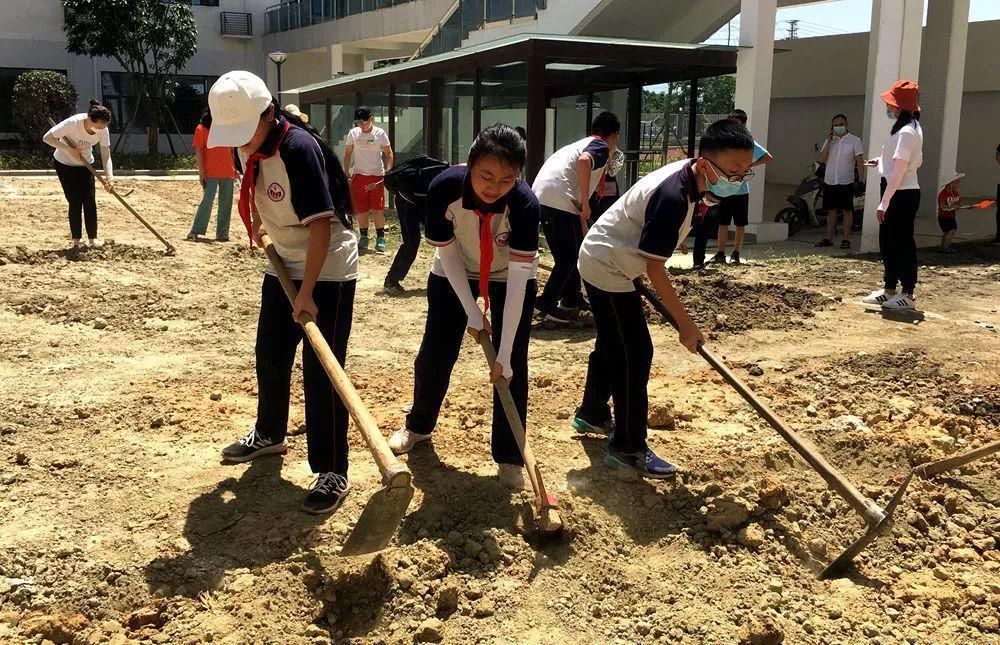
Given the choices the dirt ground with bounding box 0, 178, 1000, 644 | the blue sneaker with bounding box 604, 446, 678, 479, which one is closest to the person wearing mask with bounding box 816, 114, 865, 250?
the dirt ground with bounding box 0, 178, 1000, 644

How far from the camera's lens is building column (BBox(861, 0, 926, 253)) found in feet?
31.2

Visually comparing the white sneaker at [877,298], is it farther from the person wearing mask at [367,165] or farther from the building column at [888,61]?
the person wearing mask at [367,165]

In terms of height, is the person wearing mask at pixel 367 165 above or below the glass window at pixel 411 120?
below

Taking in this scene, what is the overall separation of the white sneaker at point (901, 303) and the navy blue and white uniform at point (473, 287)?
14.2 feet

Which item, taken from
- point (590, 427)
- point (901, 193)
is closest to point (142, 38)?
point (901, 193)

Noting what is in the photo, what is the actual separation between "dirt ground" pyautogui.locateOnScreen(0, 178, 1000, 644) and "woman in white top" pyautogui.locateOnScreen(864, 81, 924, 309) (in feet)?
2.88

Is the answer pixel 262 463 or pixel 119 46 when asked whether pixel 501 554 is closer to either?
pixel 262 463

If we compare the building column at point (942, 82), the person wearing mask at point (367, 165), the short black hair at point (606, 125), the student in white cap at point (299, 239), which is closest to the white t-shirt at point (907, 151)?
the short black hair at point (606, 125)

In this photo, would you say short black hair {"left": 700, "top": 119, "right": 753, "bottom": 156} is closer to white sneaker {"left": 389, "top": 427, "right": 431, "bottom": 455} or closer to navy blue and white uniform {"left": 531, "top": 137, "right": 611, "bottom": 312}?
white sneaker {"left": 389, "top": 427, "right": 431, "bottom": 455}

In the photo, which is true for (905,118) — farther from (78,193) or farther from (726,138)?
(78,193)

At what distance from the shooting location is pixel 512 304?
3230 mm

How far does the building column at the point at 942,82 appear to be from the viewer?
11734mm

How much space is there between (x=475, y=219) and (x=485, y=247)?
124mm

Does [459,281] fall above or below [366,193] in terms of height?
below
